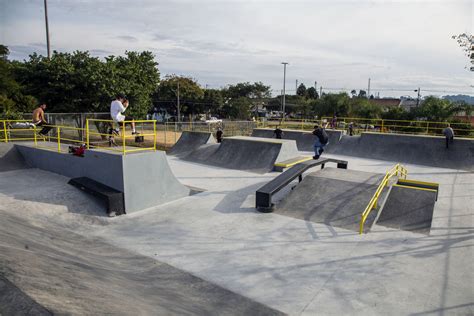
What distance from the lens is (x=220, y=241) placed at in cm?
739

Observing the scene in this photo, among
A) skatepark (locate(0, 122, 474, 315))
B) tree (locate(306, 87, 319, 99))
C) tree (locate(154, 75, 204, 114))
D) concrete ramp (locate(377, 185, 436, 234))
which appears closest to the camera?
skatepark (locate(0, 122, 474, 315))

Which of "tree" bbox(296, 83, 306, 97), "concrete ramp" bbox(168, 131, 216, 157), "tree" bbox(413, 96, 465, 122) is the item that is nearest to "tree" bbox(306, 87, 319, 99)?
"tree" bbox(296, 83, 306, 97)

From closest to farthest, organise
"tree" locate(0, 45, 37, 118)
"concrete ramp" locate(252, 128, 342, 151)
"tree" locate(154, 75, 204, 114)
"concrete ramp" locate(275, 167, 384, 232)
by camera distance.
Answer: "concrete ramp" locate(275, 167, 384, 232) < "tree" locate(0, 45, 37, 118) < "concrete ramp" locate(252, 128, 342, 151) < "tree" locate(154, 75, 204, 114)

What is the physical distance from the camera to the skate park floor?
172 inches

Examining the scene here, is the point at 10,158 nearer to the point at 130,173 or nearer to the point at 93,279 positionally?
the point at 130,173

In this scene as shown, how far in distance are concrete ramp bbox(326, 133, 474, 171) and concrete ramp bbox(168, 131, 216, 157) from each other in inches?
320

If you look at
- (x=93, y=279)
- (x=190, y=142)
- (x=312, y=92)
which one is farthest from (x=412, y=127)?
(x=312, y=92)

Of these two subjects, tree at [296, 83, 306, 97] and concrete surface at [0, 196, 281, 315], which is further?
tree at [296, 83, 306, 97]

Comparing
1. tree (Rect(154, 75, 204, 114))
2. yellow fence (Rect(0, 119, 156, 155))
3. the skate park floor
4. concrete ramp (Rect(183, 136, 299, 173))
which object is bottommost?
the skate park floor

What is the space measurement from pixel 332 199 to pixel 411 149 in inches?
478

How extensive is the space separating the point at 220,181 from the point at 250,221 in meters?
4.67

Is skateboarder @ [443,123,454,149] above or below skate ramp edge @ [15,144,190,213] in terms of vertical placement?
above

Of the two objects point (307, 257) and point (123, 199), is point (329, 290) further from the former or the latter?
point (123, 199)

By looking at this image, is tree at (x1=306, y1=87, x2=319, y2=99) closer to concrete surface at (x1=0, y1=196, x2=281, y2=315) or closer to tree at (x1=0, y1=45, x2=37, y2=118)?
tree at (x1=0, y1=45, x2=37, y2=118)
